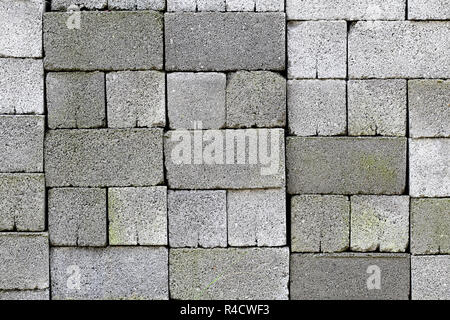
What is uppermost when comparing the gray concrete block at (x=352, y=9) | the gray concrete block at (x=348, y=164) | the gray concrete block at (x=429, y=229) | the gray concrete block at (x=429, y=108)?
the gray concrete block at (x=352, y=9)

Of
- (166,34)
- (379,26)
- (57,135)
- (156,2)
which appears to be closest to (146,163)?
(57,135)

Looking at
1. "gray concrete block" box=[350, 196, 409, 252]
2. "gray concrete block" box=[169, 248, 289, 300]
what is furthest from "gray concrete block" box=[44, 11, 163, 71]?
"gray concrete block" box=[350, 196, 409, 252]

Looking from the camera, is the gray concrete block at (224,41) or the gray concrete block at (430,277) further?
the gray concrete block at (430,277)

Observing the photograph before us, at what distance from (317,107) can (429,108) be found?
0.84 m

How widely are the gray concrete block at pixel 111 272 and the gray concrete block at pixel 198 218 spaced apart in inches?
8.3

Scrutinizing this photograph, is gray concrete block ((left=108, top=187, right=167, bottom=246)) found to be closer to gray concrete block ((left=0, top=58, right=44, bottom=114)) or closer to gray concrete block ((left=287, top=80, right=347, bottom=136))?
gray concrete block ((left=0, top=58, right=44, bottom=114))

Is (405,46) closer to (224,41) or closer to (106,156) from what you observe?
(224,41)

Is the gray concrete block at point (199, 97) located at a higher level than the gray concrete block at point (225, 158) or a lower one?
higher

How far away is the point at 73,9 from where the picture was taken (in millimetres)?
3609

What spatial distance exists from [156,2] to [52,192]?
1.64m

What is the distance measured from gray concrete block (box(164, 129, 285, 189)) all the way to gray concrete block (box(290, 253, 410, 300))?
696 millimetres

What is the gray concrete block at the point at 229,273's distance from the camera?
3.68m

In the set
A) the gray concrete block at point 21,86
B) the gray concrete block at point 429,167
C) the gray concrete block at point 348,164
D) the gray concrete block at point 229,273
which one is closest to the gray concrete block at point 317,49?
the gray concrete block at point 348,164

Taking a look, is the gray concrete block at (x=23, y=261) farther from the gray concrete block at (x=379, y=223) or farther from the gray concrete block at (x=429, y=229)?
the gray concrete block at (x=429, y=229)
